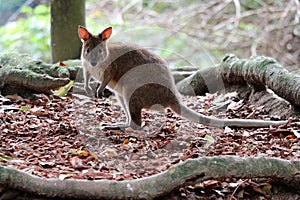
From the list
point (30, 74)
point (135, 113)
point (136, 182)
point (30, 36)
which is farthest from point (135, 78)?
point (30, 36)

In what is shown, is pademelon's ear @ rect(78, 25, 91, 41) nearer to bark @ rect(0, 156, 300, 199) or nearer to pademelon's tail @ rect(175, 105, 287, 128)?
pademelon's tail @ rect(175, 105, 287, 128)

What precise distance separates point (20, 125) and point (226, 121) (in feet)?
5.75

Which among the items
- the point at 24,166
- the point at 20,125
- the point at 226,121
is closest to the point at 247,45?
the point at 226,121

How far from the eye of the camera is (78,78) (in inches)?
220

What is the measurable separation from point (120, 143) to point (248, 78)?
1909 mm

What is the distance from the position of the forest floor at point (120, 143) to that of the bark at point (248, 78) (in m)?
0.28

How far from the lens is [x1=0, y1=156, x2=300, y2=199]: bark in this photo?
2680 millimetres

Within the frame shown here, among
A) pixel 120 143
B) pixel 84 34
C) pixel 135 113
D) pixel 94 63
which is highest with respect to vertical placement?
pixel 84 34

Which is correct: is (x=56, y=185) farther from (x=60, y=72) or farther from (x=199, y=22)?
(x=199, y=22)

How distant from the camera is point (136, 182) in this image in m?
2.73

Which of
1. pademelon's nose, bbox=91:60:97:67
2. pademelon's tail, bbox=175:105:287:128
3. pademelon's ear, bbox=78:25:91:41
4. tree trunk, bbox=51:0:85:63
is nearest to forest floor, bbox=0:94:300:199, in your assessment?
pademelon's tail, bbox=175:105:287:128

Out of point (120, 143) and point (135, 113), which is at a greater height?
point (135, 113)

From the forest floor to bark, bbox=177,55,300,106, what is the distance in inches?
11.1

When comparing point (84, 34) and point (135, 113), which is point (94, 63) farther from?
point (135, 113)
